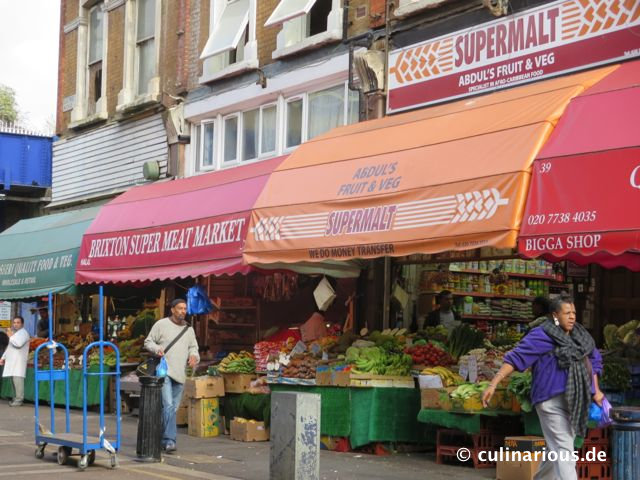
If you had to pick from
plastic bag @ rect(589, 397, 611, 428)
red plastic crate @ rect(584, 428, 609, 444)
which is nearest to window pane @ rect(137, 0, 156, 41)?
red plastic crate @ rect(584, 428, 609, 444)

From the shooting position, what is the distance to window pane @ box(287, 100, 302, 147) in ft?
59.5

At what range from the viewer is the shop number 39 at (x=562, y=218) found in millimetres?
9945

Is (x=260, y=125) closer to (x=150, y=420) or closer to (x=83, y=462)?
(x=150, y=420)

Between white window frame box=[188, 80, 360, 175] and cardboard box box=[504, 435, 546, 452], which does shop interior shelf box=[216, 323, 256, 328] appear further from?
cardboard box box=[504, 435, 546, 452]

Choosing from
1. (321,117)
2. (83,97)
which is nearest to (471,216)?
(321,117)

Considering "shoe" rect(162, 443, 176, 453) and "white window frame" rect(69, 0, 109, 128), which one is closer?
"shoe" rect(162, 443, 176, 453)

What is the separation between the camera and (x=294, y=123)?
18.3 m

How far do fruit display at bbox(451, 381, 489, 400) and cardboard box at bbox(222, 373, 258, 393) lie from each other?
13.7ft

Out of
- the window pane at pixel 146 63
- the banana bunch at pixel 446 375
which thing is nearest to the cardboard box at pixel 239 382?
the banana bunch at pixel 446 375

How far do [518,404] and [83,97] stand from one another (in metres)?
15.8

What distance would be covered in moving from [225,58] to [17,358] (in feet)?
22.5

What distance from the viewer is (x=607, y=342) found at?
41.2ft

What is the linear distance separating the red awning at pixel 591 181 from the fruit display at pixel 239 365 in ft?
20.2

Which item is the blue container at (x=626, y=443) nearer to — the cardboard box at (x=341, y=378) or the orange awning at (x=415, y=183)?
the orange awning at (x=415, y=183)
